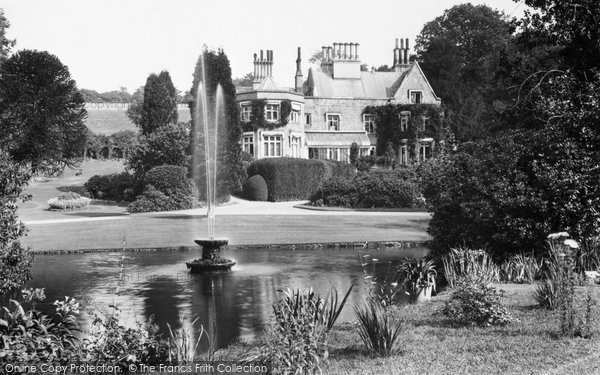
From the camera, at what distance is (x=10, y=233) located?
33.3ft

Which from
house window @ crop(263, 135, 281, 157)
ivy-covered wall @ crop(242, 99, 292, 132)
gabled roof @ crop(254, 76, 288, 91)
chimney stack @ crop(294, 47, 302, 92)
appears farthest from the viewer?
chimney stack @ crop(294, 47, 302, 92)

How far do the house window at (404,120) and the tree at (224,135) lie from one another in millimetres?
18169

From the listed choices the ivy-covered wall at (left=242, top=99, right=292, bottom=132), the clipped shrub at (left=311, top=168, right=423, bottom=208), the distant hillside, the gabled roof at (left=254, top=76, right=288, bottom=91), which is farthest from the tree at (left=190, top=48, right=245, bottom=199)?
the distant hillside

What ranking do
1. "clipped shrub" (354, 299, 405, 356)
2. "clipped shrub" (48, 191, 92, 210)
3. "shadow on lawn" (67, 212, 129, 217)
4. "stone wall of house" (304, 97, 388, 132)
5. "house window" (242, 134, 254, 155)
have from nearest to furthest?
1. "clipped shrub" (354, 299, 405, 356)
2. "shadow on lawn" (67, 212, 129, 217)
3. "clipped shrub" (48, 191, 92, 210)
4. "house window" (242, 134, 254, 155)
5. "stone wall of house" (304, 97, 388, 132)

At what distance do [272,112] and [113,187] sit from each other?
12972 mm

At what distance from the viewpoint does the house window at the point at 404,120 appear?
173 feet

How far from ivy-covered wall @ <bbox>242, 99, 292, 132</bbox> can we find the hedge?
6.50 meters

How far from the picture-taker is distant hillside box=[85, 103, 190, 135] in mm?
85812

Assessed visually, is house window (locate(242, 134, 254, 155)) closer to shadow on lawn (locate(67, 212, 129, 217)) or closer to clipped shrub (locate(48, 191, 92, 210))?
clipped shrub (locate(48, 191, 92, 210))

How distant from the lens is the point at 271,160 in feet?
136

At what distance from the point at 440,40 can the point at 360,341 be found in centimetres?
5556

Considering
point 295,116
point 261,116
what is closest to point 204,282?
point 261,116

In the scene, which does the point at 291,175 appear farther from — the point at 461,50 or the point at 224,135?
the point at 461,50

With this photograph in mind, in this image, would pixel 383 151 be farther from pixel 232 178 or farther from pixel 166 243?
pixel 166 243
